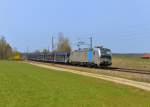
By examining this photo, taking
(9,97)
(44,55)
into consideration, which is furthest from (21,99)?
(44,55)

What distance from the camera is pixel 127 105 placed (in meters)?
13.7

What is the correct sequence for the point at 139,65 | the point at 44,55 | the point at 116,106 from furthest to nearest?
the point at 44,55 < the point at 139,65 < the point at 116,106

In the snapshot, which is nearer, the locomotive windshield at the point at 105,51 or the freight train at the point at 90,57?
the freight train at the point at 90,57

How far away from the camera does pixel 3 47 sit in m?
171

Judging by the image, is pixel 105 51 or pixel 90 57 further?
pixel 90 57

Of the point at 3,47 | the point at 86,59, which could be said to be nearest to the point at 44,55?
the point at 86,59

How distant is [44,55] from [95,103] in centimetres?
8386

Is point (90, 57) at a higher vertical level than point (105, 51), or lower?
lower

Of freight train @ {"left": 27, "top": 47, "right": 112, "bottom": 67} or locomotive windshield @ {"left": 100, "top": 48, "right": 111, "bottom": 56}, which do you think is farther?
locomotive windshield @ {"left": 100, "top": 48, "right": 111, "bottom": 56}

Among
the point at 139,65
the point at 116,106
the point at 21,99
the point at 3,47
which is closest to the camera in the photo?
the point at 116,106

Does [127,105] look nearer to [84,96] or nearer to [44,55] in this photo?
[84,96]

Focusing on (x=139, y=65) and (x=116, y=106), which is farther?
(x=139, y=65)

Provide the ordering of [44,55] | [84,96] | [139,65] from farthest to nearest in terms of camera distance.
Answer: [44,55] < [139,65] < [84,96]

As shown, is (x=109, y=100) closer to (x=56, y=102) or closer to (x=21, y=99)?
(x=56, y=102)
